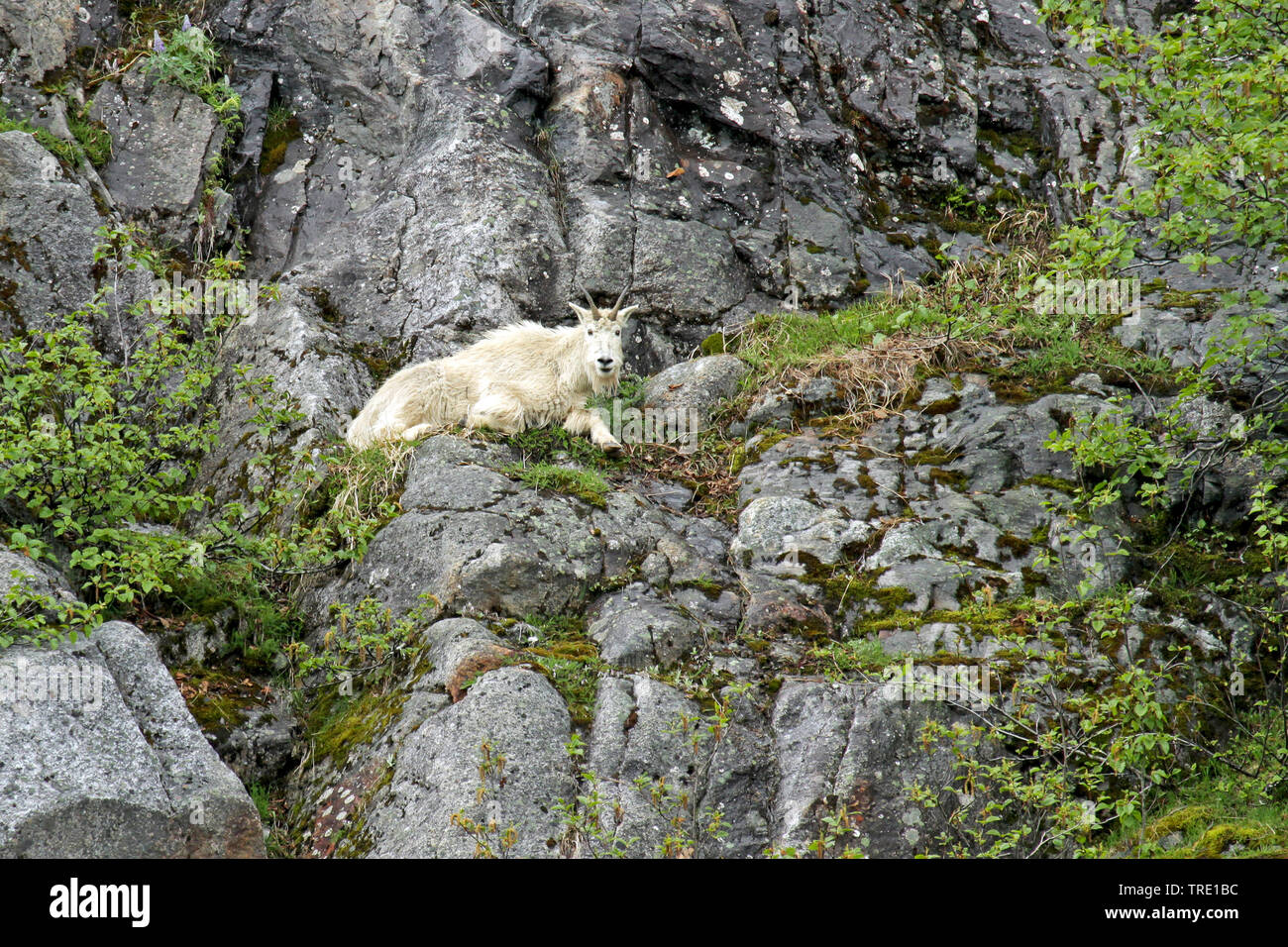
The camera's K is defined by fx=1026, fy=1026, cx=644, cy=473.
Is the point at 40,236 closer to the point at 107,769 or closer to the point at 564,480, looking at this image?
the point at 564,480

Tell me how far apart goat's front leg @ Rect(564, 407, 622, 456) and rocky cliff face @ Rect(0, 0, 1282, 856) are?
3.27ft

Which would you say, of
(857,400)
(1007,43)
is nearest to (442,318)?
(857,400)

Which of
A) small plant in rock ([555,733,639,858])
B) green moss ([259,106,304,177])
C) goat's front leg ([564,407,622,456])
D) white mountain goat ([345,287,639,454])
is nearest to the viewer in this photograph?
small plant in rock ([555,733,639,858])

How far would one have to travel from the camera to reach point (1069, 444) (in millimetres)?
7766

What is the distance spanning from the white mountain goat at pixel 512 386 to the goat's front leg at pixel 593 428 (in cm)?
1

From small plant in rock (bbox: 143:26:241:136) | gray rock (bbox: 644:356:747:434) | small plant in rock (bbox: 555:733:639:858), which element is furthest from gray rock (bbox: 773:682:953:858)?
small plant in rock (bbox: 143:26:241:136)

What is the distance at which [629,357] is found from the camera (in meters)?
13.5

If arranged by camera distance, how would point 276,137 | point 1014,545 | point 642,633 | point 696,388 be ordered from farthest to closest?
1. point 276,137
2. point 696,388
3. point 1014,545
4. point 642,633

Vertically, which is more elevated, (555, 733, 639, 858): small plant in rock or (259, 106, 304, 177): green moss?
(259, 106, 304, 177): green moss

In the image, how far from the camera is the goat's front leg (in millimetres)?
11648

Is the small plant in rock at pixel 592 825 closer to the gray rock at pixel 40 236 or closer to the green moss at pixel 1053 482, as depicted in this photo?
the green moss at pixel 1053 482

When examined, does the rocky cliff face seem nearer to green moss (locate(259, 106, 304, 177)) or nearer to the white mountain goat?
green moss (locate(259, 106, 304, 177))

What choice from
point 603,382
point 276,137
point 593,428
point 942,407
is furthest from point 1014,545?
point 276,137

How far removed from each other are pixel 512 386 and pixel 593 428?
1054mm
